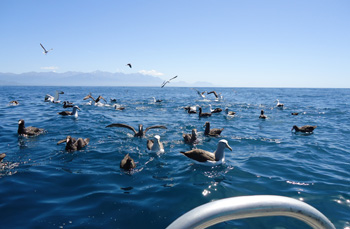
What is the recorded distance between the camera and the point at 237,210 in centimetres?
162

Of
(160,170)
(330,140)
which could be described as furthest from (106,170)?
(330,140)

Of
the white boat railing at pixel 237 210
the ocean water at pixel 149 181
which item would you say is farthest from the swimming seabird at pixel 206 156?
the white boat railing at pixel 237 210

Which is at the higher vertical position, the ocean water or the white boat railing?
the white boat railing

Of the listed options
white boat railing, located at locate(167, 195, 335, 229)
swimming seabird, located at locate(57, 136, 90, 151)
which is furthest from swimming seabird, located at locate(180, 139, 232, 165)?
white boat railing, located at locate(167, 195, 335, 229)

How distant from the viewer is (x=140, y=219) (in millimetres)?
Answer: 5375

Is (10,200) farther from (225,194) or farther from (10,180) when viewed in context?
(225,194)

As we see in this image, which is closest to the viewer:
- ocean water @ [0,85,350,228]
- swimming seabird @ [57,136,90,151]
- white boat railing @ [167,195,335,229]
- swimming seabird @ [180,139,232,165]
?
white boat railing @ [167,195,335,229]

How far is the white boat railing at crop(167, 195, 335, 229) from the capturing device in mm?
1572

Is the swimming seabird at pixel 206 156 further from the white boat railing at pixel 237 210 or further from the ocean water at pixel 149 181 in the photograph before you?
the white boat railing at pixel 237 210

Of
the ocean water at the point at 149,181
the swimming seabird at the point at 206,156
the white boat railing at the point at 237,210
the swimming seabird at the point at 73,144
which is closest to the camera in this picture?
the white boat railing at the point at 237,210

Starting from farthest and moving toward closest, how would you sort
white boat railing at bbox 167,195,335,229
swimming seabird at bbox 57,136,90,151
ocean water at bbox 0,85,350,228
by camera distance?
swimming seabird at bbox 57,136,90,151, ocean water at bbox 0,85,350,228, white boat railing at bbox 167,195,335,229

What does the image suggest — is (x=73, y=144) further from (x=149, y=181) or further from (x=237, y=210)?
(x=237, y=210)

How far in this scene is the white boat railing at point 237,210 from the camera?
5.16ft

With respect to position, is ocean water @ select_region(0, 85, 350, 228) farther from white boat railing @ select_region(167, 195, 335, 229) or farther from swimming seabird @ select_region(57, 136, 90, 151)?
white boat railing @ select_region(167, 195, 335, 229)
